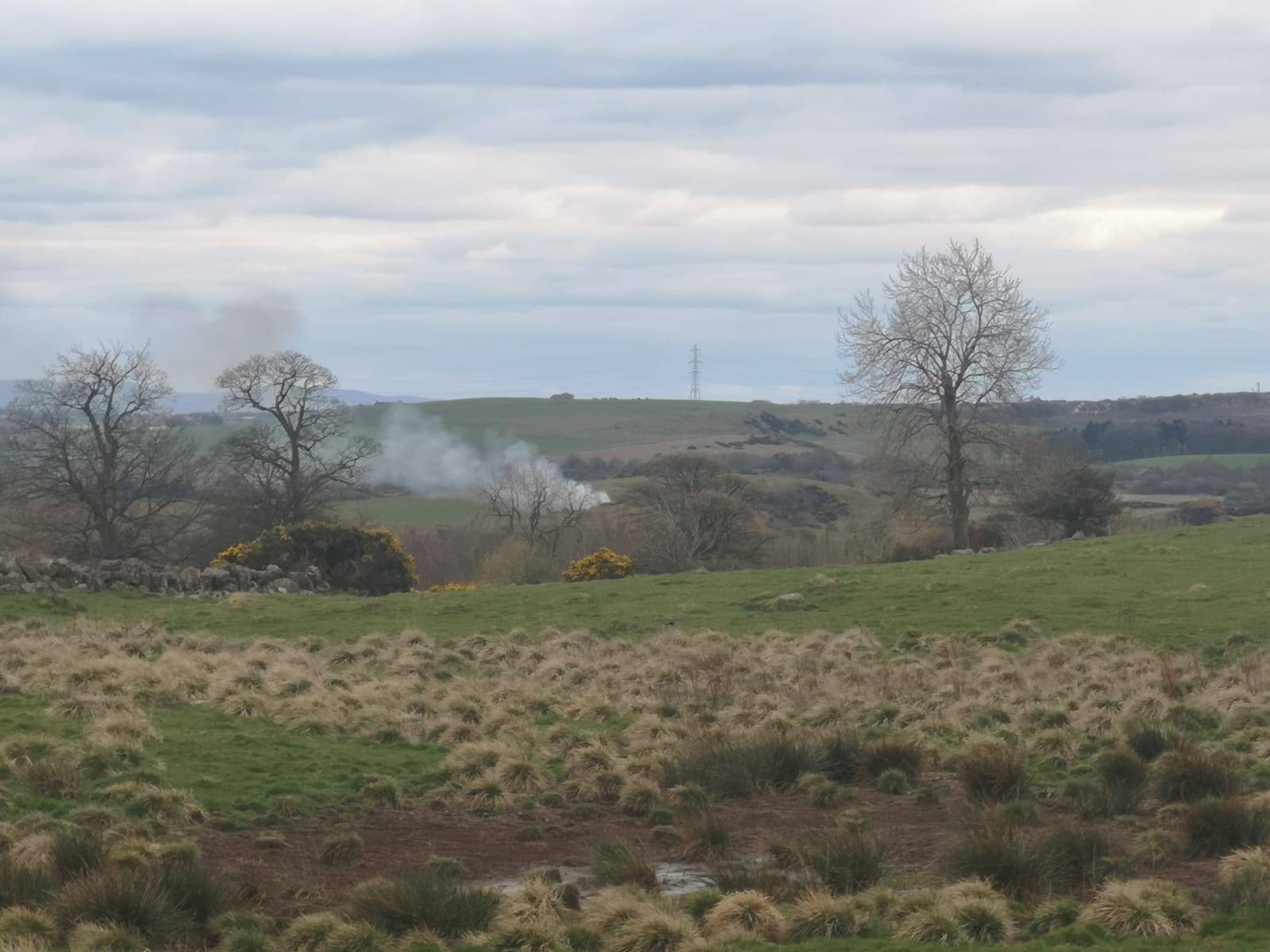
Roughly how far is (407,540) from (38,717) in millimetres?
54682

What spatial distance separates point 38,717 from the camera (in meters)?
16.1

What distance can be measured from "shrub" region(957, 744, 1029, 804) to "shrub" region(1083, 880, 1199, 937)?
152 inches

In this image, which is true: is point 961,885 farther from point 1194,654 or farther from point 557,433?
point 557,433

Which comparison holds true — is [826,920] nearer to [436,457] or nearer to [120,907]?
[120,907]

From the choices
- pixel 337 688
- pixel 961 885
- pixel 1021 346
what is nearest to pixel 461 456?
pixel 1021 346

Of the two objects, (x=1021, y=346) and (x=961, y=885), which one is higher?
(x=1021, y=346)

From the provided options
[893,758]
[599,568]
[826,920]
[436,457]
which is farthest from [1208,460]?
[826,920]

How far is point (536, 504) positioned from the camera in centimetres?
6806

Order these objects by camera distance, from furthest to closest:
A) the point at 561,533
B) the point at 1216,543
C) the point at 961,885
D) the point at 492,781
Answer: the point at 561,533 < the point at 1216,543 < the point at 492,781 < the point at 961,885

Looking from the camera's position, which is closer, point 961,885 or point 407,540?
point 961,885

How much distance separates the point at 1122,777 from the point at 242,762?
29.0 feet

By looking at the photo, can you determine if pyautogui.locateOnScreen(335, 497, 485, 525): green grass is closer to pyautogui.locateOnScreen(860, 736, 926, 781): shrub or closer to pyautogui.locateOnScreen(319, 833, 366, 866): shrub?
pyautogui.locateOnScreen(860, 736, 926, 781): shrub

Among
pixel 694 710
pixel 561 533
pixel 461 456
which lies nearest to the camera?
pixel 694 710

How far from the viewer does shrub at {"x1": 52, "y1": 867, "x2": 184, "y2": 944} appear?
9.41 meters
